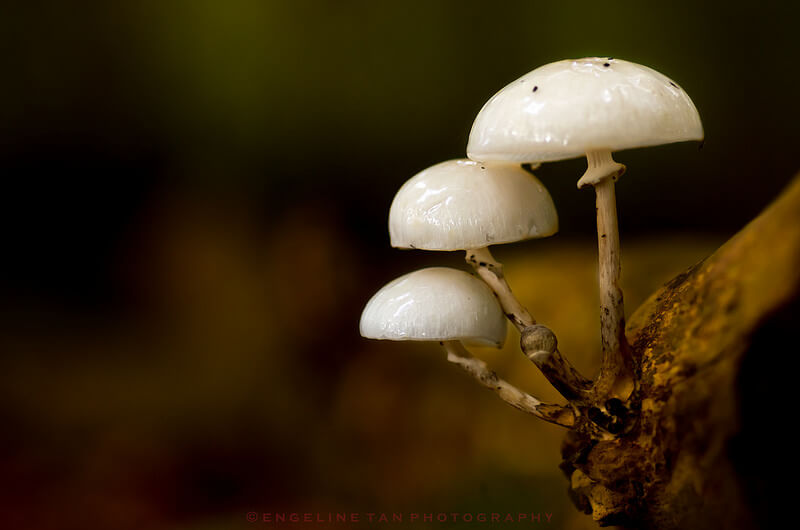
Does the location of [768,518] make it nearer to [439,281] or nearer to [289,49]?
[439,281]

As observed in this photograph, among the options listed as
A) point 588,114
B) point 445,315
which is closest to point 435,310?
point 445,315

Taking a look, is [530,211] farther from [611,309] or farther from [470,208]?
[611,309]

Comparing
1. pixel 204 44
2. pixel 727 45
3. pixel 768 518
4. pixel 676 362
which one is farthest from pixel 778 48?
pixel 204 44

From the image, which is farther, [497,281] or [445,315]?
[497,281]

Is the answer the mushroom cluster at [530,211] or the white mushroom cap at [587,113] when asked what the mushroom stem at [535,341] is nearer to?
the mushroom cluster at [530,211]

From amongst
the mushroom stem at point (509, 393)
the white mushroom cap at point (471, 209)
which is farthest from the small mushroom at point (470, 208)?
the mushroom stem at point (509, 393)

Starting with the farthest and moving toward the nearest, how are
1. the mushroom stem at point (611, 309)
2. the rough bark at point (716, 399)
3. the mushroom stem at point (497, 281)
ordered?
1. the mushroom stem at point (497, 281)
2. the mushroom stem at point (611, 309)
3. the rough bark at point (716, 399)
